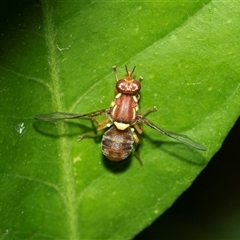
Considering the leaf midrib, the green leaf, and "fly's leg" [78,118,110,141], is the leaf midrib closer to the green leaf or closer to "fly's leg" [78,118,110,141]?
the green leaf

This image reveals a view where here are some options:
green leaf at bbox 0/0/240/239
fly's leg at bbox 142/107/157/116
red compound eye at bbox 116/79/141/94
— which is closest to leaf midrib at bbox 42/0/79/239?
green leaf at bbox 0/0/240/239

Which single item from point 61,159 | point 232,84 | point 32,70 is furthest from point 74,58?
point 232,84

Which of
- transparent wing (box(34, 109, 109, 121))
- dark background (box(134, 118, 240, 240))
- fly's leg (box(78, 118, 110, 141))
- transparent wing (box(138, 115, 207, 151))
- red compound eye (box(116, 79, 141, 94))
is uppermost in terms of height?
red compound eye (box(116, 79, 141, 94))

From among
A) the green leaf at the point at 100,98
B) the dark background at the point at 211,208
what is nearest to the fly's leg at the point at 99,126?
the green leaf at the point at 100,98

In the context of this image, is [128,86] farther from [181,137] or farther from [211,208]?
[211,208]

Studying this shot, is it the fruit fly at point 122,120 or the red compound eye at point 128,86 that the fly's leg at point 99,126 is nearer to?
the fruit fly at point 122,120

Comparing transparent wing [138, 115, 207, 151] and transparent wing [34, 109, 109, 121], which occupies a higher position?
transparent wing [34, 109, 109, 121]

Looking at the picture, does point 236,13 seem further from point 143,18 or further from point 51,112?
point 51,112
